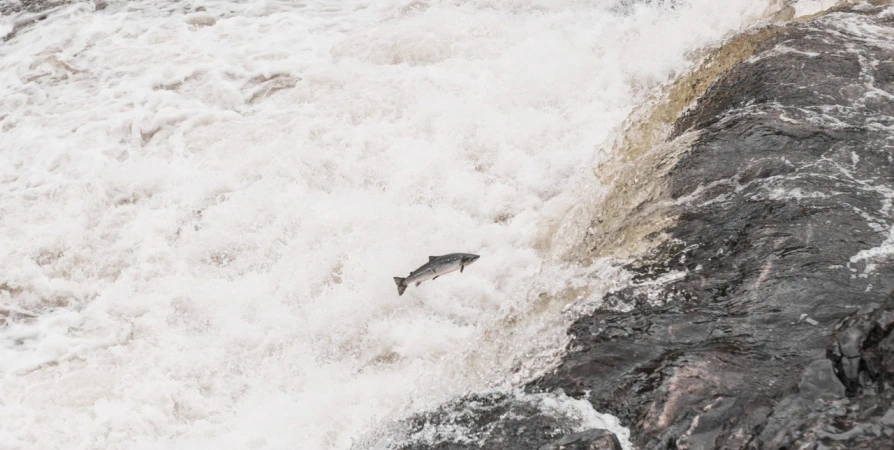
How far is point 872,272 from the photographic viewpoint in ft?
11.8

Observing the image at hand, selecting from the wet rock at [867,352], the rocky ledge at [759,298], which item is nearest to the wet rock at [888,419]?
the rocky ledge at [759,298]

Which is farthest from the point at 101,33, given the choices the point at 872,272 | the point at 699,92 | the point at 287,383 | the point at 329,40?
the point at 872,272

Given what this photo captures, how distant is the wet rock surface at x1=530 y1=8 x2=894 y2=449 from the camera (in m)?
2.80

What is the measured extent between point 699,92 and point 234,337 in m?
4.62

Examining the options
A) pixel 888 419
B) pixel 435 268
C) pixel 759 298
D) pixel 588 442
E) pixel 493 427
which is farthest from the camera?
pixel 435 268

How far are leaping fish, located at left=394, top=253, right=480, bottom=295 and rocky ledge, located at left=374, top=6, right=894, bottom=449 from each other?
128 centimetres

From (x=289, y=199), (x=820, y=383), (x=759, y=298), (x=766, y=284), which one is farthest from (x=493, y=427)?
(x=289, y=199)

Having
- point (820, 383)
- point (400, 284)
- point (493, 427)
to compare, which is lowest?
point (400, 284)

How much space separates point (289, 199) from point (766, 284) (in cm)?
428

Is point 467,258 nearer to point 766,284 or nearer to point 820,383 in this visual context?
point 766,284

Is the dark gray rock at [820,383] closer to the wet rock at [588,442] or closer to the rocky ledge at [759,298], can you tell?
the rocky ledge at [759,298]

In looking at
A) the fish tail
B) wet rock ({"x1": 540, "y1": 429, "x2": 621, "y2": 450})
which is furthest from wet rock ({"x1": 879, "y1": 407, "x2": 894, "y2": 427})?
the fish tail

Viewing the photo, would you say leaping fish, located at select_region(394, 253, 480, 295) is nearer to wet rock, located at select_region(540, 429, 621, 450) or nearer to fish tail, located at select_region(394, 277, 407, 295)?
fish tail, located at select_region(394, 277, 407, 295)

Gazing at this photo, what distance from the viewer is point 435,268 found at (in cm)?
490
